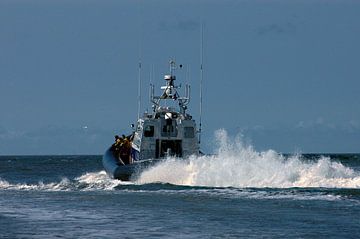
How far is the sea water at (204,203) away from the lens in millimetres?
22906

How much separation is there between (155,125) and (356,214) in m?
18.0

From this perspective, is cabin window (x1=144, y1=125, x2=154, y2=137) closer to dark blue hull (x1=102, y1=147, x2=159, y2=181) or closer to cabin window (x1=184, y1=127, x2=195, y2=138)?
cabin window (x1=184, y1=127, x2=195, y2=138)

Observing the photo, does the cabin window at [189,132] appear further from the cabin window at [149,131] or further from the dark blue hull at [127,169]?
the dark blue hull at [127,169]

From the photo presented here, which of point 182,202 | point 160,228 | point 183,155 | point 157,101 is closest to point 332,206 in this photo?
point 182,202

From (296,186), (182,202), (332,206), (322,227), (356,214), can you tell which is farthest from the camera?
(296,186)

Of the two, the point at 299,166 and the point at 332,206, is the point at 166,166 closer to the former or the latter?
the point at 299,166

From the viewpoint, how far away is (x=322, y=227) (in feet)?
76.8

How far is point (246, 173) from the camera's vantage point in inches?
1597

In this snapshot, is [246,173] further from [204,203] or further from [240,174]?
[204,203]

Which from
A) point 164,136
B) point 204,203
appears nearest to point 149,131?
point 164,136

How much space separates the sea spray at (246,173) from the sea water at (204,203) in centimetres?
5

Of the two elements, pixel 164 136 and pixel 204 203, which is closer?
A: pixel 204 203

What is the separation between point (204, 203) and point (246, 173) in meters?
9.85

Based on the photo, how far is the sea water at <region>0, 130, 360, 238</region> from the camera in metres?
22.9
